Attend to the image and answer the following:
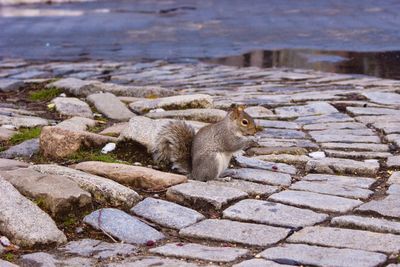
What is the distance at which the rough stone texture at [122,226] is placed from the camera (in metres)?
4.30

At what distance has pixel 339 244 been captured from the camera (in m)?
4.06

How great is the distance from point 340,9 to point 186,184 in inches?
533

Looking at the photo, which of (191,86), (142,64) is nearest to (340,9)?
(142,64)

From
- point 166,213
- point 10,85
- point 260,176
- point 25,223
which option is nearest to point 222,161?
point 260,176

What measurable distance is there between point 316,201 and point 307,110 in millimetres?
2811

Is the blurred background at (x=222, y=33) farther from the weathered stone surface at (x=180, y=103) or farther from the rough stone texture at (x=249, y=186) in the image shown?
the rough stone texture at (x=249, y=186)

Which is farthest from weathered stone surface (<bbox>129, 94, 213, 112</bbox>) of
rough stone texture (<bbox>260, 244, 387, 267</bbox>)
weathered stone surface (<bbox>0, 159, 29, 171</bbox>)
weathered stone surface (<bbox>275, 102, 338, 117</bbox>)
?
rough stone texture (<bbox>260, 244, 387, 267</bbox>)

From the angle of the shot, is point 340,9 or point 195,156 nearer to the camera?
point 195,156

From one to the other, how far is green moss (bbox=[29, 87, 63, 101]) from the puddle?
3278 millimetres

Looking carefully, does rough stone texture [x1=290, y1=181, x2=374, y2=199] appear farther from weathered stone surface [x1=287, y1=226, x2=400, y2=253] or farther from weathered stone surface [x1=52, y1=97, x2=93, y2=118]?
weathered stone surface [x1=52, y1=97, x2=93, y2=118]

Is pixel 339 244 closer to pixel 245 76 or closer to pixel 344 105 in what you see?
pixel 344 105

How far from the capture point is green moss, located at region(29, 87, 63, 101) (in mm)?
8594

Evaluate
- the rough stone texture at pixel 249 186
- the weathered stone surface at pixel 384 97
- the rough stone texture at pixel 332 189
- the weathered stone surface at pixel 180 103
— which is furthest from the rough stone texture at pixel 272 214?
the weathered stone surface at pixel 384 97

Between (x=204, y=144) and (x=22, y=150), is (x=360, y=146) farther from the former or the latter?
(x=22, y=150)
